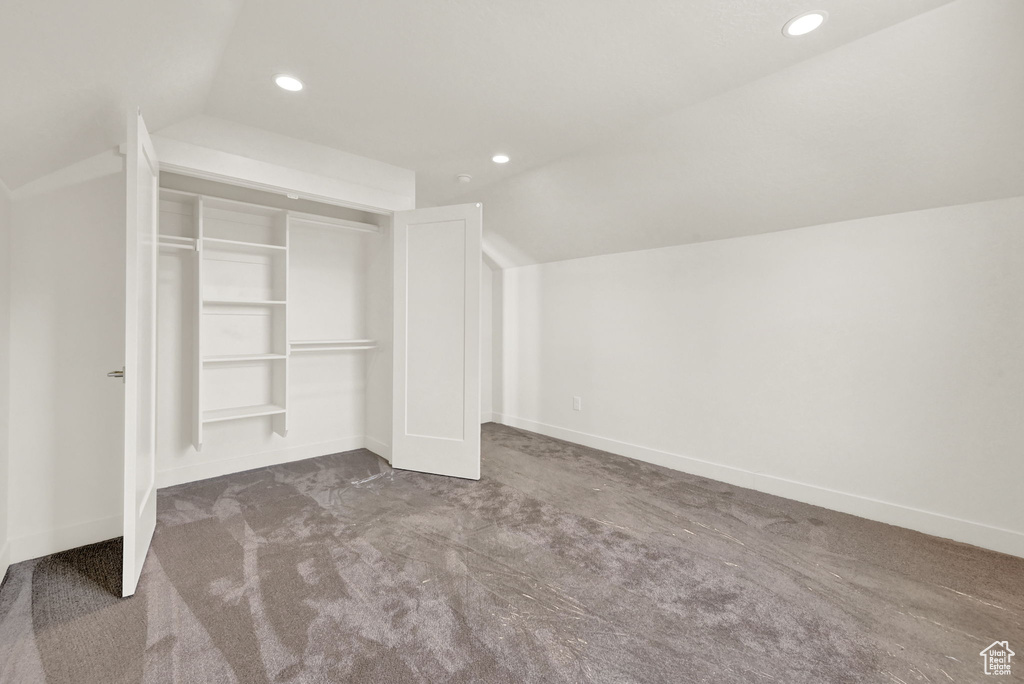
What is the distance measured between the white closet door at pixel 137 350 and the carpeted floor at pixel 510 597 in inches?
9.6

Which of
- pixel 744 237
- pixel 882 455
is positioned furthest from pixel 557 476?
pixel 744 237

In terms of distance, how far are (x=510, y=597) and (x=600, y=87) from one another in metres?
2.63

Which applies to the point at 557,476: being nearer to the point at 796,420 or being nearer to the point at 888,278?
the point at 796,420

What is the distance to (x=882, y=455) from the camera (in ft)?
9.00

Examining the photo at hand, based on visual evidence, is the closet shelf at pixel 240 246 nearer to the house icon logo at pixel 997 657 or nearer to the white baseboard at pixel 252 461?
the white baseboard at pixel 252 461

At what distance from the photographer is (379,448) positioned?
3971 mm

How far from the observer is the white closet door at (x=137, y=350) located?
1.80 m

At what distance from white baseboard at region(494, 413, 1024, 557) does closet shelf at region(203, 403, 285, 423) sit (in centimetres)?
293

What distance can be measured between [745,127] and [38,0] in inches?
121

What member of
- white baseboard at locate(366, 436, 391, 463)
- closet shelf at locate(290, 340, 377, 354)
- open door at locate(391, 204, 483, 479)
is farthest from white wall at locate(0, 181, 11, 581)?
white baseboard at locate(366, 436, 391, 463)

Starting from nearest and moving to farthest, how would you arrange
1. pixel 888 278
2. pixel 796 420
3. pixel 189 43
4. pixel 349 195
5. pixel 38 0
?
pixel 38 0 < pixel 189 43 < pixel 888 278 < pixel 796 420 < pixel 349 195

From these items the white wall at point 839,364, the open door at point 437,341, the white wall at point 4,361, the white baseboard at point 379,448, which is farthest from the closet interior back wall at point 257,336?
the white wall at point 839,364

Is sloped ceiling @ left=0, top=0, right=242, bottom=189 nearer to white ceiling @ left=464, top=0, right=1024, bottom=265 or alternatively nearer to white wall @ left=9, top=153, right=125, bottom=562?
white wall @ left=9, top=153, right=125, bottom=562

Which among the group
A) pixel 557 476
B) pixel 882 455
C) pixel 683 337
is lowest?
pixel 557 476
